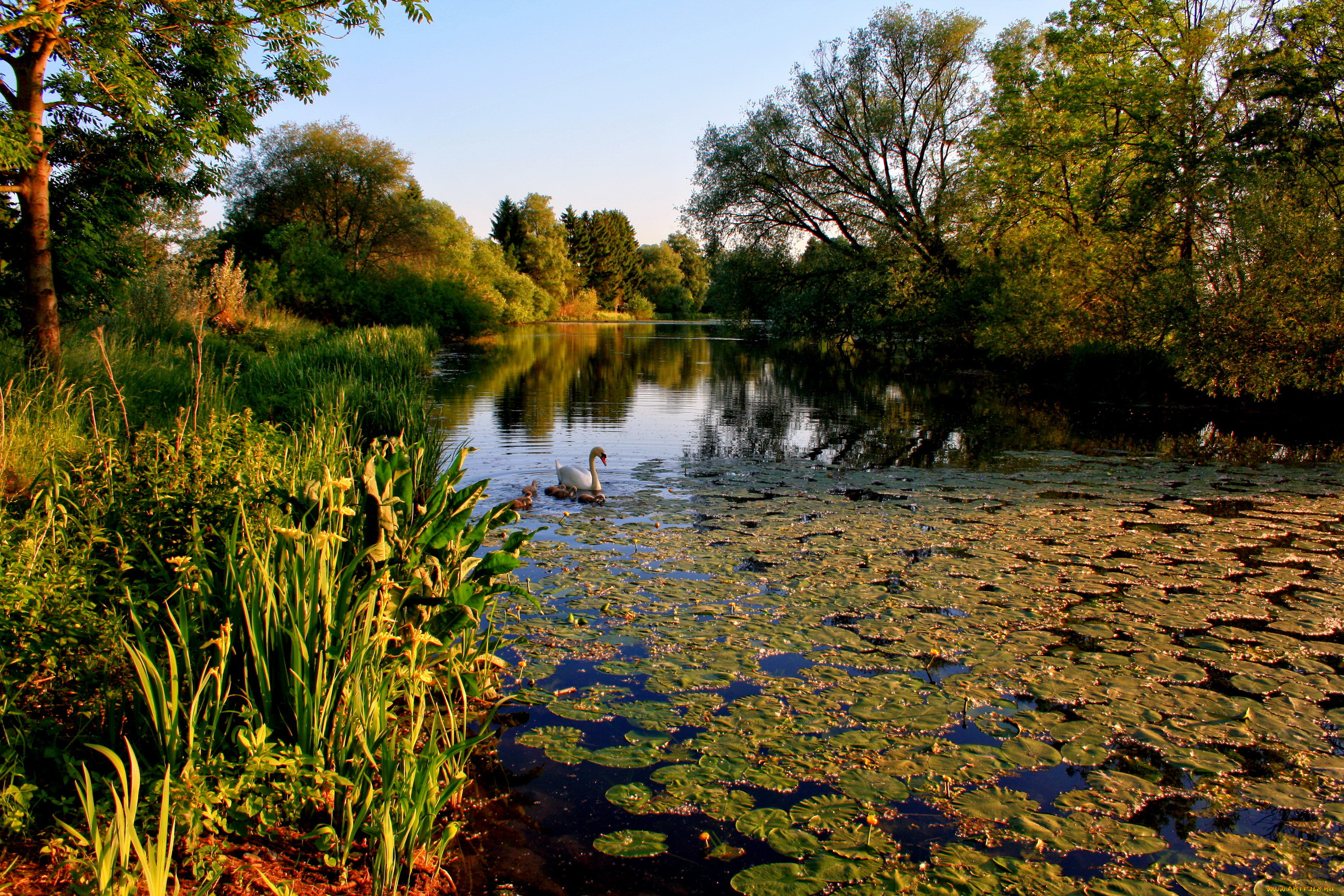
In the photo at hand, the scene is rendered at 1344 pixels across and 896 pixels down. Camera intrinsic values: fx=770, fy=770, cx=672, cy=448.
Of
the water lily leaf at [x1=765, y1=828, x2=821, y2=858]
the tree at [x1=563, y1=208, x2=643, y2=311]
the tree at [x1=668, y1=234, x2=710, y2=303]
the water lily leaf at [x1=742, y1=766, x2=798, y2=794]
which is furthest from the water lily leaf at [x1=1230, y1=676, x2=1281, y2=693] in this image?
the tree at [x1=668, y1=234, x2=710, y2=303]

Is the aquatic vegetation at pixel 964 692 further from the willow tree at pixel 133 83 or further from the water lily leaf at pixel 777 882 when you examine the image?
the willow tree at pixel 133 83

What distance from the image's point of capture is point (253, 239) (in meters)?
41.7

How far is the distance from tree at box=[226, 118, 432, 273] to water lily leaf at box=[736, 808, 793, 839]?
46749mm

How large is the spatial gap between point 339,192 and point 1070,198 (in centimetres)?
3987

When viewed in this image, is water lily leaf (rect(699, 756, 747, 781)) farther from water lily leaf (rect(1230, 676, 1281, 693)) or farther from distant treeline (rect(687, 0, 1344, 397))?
distant treeline (rect(687, 0, 1344, 397))

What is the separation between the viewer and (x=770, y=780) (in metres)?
3.77

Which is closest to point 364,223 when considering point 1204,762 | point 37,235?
point 37,235

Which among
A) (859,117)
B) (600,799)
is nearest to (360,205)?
(859,117)

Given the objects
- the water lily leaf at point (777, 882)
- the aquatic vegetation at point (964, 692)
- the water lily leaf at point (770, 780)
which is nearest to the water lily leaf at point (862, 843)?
the aquatic vegetation at point (964, 692)

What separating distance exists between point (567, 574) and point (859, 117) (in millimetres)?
29777

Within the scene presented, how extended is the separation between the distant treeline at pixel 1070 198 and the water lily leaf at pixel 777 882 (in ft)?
58.5

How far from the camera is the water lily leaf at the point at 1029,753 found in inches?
157

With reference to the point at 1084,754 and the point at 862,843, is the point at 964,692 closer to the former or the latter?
the point at 1084,754

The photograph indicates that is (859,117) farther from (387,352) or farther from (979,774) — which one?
(979,774)
